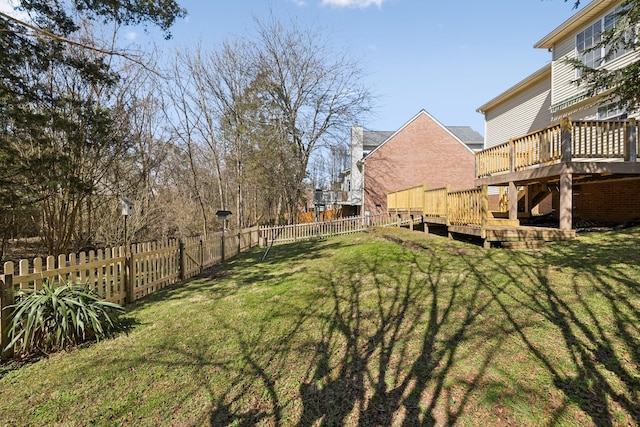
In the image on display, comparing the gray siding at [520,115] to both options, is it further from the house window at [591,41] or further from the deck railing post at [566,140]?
the deck railing post at [566,140]

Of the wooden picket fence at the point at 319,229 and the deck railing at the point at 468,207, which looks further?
the wooden picket fence at the point at 319,229

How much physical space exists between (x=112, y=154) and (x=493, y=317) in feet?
41.8

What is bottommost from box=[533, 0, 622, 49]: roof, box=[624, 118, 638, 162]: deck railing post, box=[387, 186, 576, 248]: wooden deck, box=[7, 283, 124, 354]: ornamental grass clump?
box=[7, 283, 124, 354]: ornamental grass clump

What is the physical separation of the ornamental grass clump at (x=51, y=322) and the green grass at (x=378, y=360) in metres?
0.29

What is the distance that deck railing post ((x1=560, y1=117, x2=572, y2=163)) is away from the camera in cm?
803

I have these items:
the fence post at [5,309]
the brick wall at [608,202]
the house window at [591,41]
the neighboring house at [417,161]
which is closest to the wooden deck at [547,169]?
the brick wall at [608,202]

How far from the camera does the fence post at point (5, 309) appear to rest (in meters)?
3.99

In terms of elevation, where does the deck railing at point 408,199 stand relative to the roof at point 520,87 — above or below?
below

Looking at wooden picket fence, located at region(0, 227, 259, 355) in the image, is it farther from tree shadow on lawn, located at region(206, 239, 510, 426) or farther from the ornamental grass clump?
tree shadow on lawn, located at region(206, 239, 510, 426)

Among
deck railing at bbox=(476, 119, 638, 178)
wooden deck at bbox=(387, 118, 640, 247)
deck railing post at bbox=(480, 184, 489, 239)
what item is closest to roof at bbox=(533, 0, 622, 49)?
wooden deck at bbox=(387, 118, 640, 247)

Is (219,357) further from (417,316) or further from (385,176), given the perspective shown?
(385,176)

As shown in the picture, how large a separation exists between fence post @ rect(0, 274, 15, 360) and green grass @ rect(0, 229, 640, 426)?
0.84ft

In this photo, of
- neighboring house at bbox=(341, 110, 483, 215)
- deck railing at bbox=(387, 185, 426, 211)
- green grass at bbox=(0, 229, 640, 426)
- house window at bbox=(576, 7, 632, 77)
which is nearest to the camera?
green grass at bbox=(0, 229, 640, 426)

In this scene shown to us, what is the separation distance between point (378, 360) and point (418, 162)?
77.3 feet
